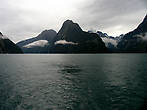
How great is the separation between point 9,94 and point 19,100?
5334 millimetres

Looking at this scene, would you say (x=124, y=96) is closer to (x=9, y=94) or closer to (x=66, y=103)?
(x=66, y=103)

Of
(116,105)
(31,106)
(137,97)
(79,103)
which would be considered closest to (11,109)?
(31,106)

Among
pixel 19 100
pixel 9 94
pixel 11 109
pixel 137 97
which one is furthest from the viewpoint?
pixel 9 94

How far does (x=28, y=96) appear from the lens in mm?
28359

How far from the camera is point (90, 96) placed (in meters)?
28.4

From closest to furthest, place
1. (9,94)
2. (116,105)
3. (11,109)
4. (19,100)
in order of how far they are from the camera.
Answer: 1. (11,109)
2. (116,105)
3. (19,100)
4. (9,94)

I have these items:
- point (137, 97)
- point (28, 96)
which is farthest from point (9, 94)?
point (137, 97)

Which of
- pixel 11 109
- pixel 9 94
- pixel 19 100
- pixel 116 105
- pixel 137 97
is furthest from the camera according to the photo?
pixel 9 94

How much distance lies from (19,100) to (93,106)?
15135 mm

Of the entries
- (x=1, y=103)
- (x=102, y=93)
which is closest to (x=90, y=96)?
(x=102, y=93)

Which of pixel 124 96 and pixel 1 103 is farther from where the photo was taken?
pixel 124 96

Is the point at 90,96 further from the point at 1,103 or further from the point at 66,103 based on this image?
the point at 1,103

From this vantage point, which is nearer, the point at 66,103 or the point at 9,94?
the point at 66,103

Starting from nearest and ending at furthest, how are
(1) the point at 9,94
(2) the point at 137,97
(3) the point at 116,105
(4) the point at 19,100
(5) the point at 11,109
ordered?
(5) the point at 11,109
(3) the point at 116,105
(4) the point at 19,100
(2) the point at 137,97
(1) the point at 9,94
